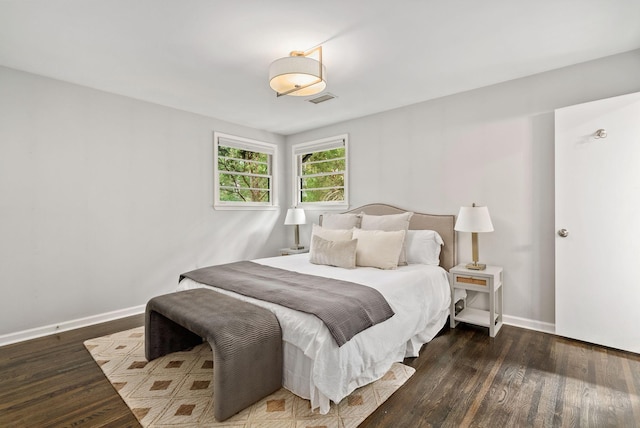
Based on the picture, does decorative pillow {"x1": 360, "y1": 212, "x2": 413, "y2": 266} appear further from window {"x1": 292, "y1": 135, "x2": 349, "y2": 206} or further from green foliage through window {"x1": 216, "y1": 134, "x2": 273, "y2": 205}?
green foliage through window {"x1": 216, "y1": 134, "x2": 273, "y2": 205}

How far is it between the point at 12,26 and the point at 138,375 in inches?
105

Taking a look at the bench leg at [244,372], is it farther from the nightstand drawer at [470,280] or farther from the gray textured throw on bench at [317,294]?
the nightstand drawer at [470,280]

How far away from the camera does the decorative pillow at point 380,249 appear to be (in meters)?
3.02

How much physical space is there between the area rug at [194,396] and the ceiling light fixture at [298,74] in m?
2.24

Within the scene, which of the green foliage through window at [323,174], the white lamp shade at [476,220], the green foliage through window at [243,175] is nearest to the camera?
the white lamp shade at [476,220]

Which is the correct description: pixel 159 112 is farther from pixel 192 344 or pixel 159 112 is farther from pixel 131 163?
pixel 192 344

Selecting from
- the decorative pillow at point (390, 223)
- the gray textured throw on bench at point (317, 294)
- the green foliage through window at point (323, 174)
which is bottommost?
the gray textured throw on bench at point (317, 294)

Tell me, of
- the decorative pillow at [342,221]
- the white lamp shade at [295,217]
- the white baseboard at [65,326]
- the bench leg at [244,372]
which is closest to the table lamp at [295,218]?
the white lamp shade at [295,217]

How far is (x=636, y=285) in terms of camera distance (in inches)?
97.0

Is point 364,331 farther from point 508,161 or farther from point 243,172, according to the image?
point 243,172

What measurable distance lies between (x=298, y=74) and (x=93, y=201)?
2639 millimetres

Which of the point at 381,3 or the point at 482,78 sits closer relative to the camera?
the point at 381,3

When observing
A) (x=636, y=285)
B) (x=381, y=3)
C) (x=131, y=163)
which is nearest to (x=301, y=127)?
(x=131, y=163)

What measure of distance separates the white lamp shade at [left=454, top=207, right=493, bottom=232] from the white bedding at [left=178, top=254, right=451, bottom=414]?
0.58 metres
